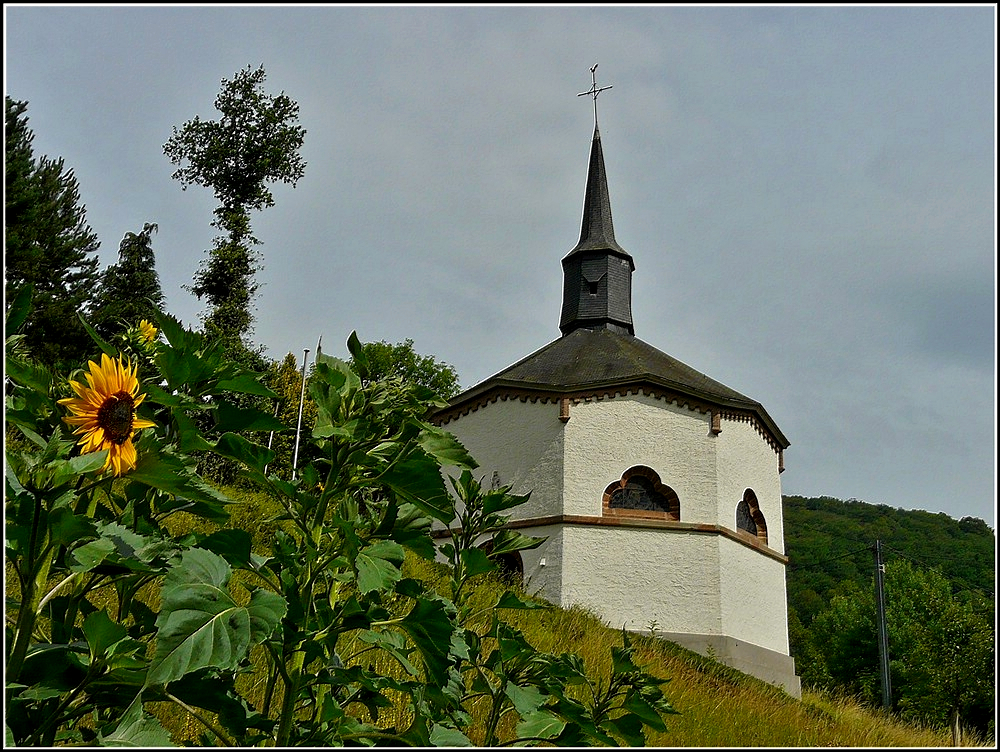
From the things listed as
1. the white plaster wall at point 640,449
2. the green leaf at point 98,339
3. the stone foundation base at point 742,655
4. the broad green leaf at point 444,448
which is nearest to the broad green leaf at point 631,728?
the broad green leaf at point 444,448

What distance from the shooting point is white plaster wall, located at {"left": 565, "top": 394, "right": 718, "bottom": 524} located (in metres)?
20.4

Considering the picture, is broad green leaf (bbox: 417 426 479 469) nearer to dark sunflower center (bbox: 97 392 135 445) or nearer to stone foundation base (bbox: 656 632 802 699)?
dark sunflower center (bbox: 97 392 135 445)

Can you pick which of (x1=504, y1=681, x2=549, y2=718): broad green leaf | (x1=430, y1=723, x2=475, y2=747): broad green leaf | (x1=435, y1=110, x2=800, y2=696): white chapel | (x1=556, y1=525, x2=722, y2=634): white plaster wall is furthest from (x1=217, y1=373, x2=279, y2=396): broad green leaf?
(x1=556, y1=525, x2=722, y2=634): white plaster wall

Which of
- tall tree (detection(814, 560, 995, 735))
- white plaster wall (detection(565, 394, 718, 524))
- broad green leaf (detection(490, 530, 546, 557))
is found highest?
white plaster wall (detection(565, 394, 718, 524))

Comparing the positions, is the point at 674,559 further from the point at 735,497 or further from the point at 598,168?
the point at 598,168

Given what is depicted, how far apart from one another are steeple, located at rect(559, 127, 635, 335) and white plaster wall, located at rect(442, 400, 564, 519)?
15.7ft

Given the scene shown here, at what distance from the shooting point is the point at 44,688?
1555 millimetres

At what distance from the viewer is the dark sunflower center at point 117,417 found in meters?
1.67

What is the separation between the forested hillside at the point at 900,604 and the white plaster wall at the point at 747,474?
14609mm

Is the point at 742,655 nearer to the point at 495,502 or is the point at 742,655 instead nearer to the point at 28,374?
the point at 495,502

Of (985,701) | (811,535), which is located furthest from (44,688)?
(811,535)

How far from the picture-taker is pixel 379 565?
1687 mm

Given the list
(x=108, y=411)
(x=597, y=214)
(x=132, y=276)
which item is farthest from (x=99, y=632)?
(x=132, y=276)

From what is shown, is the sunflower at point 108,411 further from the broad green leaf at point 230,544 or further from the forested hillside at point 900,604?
the forested hillside at point 900,604
